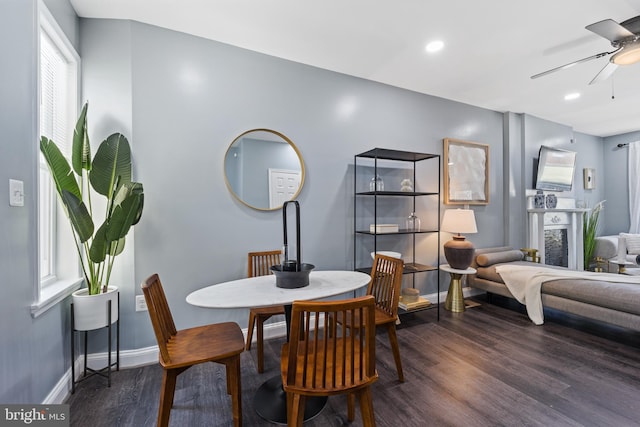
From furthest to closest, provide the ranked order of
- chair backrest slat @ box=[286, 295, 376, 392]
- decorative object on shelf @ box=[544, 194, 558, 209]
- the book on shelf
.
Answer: decorative object on shelf @ box=[544, 194, 558, 209] < the book on shelf < chair backrest slat @ box=[286, 295, 376, 392]

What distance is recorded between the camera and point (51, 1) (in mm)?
1728

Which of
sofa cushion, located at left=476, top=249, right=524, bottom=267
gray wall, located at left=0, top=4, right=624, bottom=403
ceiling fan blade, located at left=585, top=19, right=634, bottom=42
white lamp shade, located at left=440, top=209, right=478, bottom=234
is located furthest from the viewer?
sofa cushion, located at left=476, top=249, right=524, bottom=267

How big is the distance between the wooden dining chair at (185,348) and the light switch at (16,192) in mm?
699

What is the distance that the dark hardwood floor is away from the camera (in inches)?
64.6

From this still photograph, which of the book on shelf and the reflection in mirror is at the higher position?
the reflection in mirror

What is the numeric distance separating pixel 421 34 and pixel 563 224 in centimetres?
438

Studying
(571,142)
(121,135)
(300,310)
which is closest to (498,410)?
(300,310)

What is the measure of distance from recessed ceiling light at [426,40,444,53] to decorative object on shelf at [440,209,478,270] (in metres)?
→ 1.78

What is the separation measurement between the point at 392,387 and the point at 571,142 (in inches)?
221

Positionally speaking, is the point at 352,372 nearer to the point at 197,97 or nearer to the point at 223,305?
the point at 223,305

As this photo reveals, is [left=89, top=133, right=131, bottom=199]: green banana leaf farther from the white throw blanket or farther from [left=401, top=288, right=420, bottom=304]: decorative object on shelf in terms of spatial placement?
the white throw blanket

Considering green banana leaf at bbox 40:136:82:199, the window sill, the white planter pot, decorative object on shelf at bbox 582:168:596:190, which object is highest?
decorative object on shelf at bbox 582:168:596:190

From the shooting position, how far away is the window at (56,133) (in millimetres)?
1823

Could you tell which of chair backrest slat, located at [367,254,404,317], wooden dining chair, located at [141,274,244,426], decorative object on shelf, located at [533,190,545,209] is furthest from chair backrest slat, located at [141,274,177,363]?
decorative object on shelf, located at [533,190,545,209]
